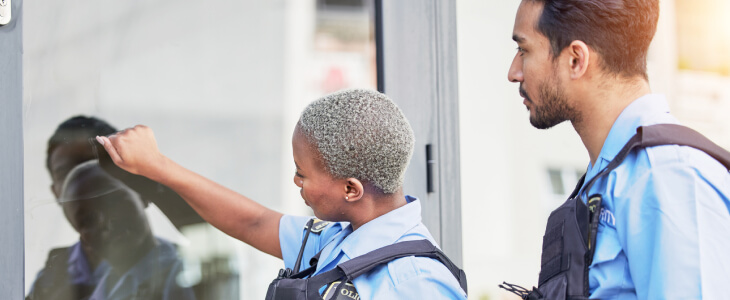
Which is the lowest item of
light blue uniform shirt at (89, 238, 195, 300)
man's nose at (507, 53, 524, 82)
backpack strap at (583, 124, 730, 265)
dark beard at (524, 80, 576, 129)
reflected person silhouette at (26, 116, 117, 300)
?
light blue uniform shirt at (89, 238, 195, 300)

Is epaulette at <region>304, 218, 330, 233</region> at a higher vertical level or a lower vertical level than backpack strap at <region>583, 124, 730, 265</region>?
lower

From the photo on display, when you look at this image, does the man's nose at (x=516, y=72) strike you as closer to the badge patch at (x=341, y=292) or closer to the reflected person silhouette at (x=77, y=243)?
the badge patch at (x=341, y=292)

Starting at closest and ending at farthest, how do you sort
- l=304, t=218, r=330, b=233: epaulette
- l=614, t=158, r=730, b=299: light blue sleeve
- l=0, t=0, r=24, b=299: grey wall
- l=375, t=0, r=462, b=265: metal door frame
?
1. l=614, t=158, r=730, b=299: light blue sleeve
2. l=0, t=0, r=24, b=299: grey wall
3. l=304, t=218, r=330, b=233: epaulette
4. l=375, t=0, r=462, b=265: metal door frame

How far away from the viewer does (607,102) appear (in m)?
1.17

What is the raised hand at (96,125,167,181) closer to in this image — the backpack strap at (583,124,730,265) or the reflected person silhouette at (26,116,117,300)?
the reflected person silhouette at (26,116,117,300)

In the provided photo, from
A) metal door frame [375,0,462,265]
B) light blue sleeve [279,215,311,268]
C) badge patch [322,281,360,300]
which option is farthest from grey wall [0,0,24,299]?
metal door frame [375,0,462,265]

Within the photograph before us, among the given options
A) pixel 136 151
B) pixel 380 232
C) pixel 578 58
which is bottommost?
pixel 380 232

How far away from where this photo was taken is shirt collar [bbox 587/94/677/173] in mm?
1123

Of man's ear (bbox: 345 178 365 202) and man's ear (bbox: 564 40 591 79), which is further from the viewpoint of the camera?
man's ear (bbox: 345 178 365 202)

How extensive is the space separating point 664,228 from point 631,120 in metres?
0.22

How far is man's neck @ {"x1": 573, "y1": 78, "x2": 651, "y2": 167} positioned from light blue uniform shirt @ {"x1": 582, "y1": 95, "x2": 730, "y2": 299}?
2.4 inches

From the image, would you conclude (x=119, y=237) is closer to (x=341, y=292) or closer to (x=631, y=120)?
(x=341, y=292)

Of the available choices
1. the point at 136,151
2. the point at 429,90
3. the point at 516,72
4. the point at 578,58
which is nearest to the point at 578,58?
the point at 578,58

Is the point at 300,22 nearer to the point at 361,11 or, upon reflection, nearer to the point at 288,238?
the point at 361,11
